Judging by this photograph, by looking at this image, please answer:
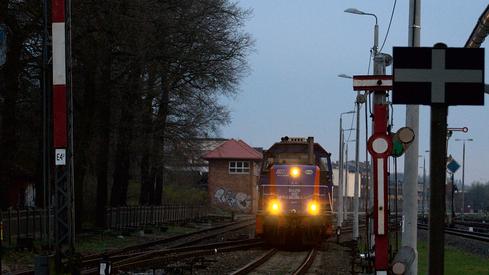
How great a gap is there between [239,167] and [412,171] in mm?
78303

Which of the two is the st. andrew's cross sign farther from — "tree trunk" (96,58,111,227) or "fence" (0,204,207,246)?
"tree trunk" (96,58,111,227)

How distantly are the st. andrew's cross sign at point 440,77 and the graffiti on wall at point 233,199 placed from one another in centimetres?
8282

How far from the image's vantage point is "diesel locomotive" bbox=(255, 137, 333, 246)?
27672 millimetres

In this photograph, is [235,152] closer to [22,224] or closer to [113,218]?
[113,218]

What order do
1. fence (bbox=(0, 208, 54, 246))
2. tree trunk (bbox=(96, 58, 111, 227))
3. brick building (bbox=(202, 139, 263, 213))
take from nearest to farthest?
1. fence (bbox=(0, 208, 54, 246))
2. tree trunk (bbox=(96, 58, 111, 227))
3. brick building (bbox=(202, 139, 263, 213))

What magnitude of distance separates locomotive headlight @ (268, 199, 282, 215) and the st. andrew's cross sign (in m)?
21.5

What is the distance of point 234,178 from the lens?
9075 centimetres

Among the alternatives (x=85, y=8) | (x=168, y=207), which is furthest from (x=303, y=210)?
(x=168, y=207)

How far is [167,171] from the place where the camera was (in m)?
54.2

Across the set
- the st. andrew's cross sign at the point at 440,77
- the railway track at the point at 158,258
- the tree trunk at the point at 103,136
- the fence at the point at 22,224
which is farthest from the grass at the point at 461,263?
the tree trunk at the point at 103,136

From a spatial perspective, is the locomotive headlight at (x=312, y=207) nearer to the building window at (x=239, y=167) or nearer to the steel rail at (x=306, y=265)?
the steel rail at (x=306, y=265)

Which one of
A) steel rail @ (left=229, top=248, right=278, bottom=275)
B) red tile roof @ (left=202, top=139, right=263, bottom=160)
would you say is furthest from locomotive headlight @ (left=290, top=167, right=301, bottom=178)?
red tile roof @ (left=202, top=139, right=263, bottom=160)

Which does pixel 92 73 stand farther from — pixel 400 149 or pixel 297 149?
pixel 400 149

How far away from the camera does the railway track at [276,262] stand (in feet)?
67.2
